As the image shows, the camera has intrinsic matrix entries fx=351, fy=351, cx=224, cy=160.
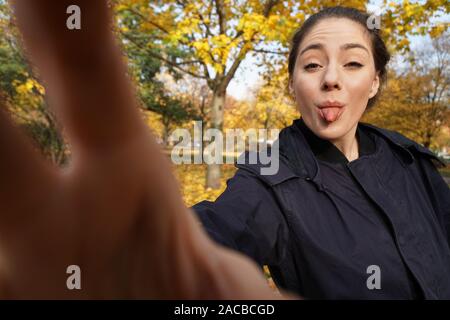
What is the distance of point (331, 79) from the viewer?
4.42 feet

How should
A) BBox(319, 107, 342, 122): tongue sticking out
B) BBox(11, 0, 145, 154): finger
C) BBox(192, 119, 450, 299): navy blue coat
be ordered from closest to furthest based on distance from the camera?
BBox(11, 0, 145, 154): finger
BBox(192, 119, 450, 299): navy blue coat
BBox(319, 107, 342, 122): tongue sticking out

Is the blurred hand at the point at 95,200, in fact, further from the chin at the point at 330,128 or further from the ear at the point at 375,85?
the ear at the point at 375,85

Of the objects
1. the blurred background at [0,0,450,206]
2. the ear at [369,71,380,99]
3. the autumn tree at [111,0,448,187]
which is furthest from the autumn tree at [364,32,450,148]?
the ear at [369,71,380,99]

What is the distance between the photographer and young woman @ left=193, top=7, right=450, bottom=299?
3.84 ft

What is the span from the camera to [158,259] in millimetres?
337

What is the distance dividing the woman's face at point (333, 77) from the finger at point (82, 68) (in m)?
1.20

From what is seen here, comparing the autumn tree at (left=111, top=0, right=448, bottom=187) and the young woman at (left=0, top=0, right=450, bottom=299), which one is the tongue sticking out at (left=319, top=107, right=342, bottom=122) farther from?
the autumn tree at (left=111, top=0, right=448, bottom=187)

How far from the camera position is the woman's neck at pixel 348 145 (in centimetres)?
151

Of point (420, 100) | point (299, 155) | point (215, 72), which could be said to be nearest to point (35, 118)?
point (299, 155)

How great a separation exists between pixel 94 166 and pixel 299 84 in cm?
127

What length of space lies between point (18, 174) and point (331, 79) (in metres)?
1.24

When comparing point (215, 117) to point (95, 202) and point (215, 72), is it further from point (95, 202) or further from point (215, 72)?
point (95, 202)
